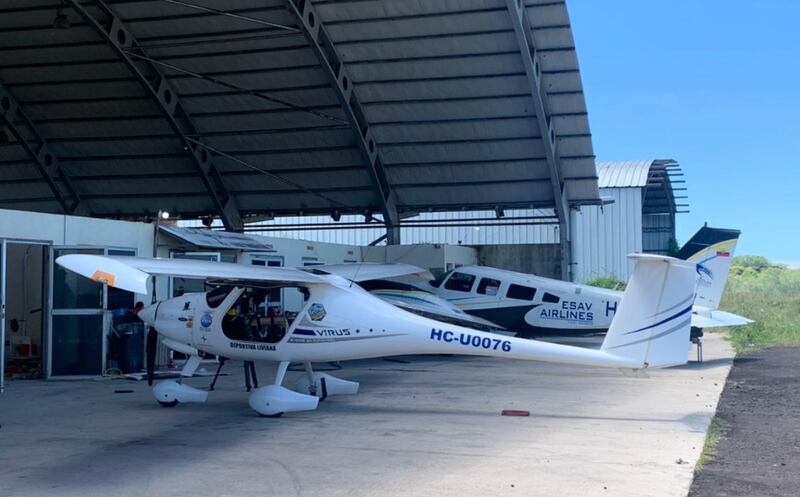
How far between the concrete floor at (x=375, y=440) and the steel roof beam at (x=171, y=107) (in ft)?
38.1

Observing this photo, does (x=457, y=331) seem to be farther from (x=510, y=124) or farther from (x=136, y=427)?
(x=510, y=124)

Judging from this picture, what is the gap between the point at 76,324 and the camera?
54.8 feet

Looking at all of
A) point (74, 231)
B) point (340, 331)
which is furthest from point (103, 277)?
point (74, 231)

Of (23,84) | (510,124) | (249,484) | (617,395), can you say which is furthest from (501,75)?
(249,484)

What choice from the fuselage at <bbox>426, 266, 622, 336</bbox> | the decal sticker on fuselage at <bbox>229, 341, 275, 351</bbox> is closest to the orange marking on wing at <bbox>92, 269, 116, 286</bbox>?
the decal sticker on fuselage at <bbox>229, 341, 275, 351</bbox>

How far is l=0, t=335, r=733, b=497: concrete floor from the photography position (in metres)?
8.29

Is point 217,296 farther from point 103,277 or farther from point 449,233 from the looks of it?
point 449,233

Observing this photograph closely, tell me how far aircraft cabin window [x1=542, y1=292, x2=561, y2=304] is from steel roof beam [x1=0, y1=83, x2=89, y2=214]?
17.3 metres

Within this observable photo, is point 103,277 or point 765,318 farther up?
point 103,277

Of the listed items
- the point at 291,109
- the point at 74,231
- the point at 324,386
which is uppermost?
the point at 291,109

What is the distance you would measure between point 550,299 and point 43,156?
17.8 metres

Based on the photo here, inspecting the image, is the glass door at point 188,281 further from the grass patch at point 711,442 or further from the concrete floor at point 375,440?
the grass patch at point 711,442

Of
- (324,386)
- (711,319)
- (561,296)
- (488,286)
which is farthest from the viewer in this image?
(488,286)

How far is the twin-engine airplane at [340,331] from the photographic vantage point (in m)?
11.8
